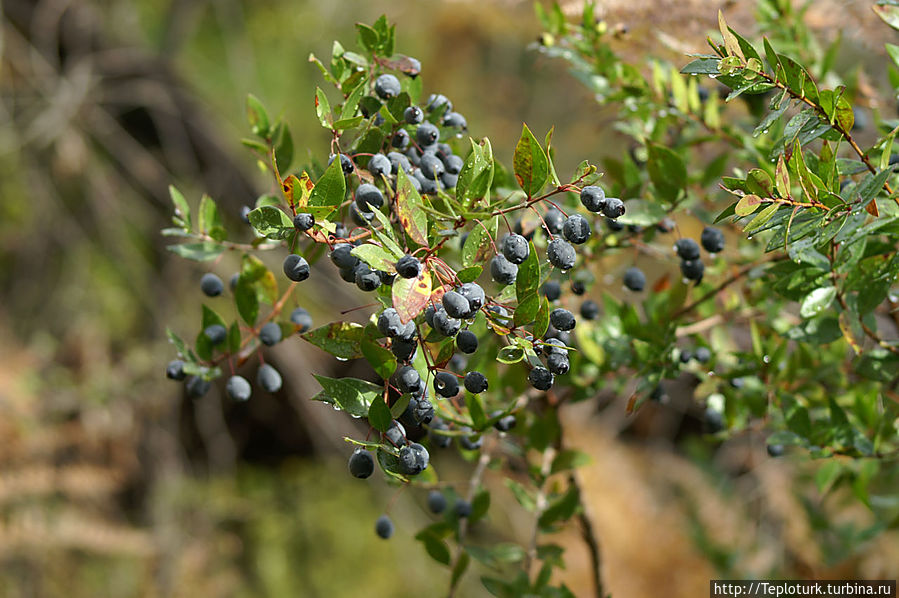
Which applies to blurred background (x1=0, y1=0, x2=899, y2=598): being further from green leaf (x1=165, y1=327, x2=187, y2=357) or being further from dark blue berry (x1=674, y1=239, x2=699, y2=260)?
green leaf (x1=165, y1=327, x2=187, y2=357)

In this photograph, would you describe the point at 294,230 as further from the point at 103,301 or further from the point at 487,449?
the point at 103,301

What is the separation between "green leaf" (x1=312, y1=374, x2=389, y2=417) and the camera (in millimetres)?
371

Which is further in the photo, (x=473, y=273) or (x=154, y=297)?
(x=154, y=297)

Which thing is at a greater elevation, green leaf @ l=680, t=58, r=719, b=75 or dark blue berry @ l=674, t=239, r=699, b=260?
green leaf @ l=680, t=58, r=719, b=75

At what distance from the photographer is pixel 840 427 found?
0.54 meters

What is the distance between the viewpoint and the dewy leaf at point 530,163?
36cm

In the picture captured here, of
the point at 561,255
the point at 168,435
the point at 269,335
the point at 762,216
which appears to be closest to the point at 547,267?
the point at 561,255

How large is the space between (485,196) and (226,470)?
2.29 metres

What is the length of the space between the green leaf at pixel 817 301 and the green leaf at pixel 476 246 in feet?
0.76

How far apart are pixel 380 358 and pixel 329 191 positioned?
0.09 m

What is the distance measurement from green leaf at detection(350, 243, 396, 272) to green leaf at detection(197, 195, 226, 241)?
0.22 metres

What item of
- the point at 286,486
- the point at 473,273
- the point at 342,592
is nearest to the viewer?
the point at 473,273

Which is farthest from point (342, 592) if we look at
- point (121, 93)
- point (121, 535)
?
point (121, 93)

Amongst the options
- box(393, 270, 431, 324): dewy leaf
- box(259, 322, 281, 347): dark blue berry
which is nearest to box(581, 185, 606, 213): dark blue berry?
box(393, 270, 431, 324): dewy leaf
